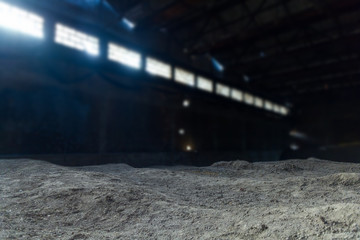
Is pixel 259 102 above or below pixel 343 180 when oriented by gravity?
above

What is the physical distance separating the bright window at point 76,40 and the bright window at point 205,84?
535 centimetres

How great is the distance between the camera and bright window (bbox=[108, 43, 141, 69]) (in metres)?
8.86

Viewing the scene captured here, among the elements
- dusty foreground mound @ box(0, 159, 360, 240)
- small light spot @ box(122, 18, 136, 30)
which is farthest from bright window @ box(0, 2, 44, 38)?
dusty foreground mound @ box(0, 159, 360, 240)

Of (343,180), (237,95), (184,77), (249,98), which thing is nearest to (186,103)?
(184,77)

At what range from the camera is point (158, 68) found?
10445 mm

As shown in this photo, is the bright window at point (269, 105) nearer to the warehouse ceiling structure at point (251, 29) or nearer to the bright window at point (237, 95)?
the warehouse ceiling structure at point (251, 29)

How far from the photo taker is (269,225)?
2.17 m

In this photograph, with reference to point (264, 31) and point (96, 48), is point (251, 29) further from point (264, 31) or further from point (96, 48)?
point (96, 48)

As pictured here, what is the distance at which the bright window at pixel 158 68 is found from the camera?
10.1 meters

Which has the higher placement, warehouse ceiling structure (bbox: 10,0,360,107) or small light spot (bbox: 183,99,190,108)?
warehouse ceiling structure (bbox: 10,0,360,107)

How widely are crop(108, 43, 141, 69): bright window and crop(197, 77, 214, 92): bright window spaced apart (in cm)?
360

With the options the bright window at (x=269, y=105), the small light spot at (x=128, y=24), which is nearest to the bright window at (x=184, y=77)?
the small light spot at (x=128, y=24)

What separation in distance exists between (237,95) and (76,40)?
9606 mm

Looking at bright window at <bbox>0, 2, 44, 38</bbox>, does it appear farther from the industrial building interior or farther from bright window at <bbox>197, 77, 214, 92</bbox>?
bright window at <bbox>197, 77, 214, 92</bbox>
